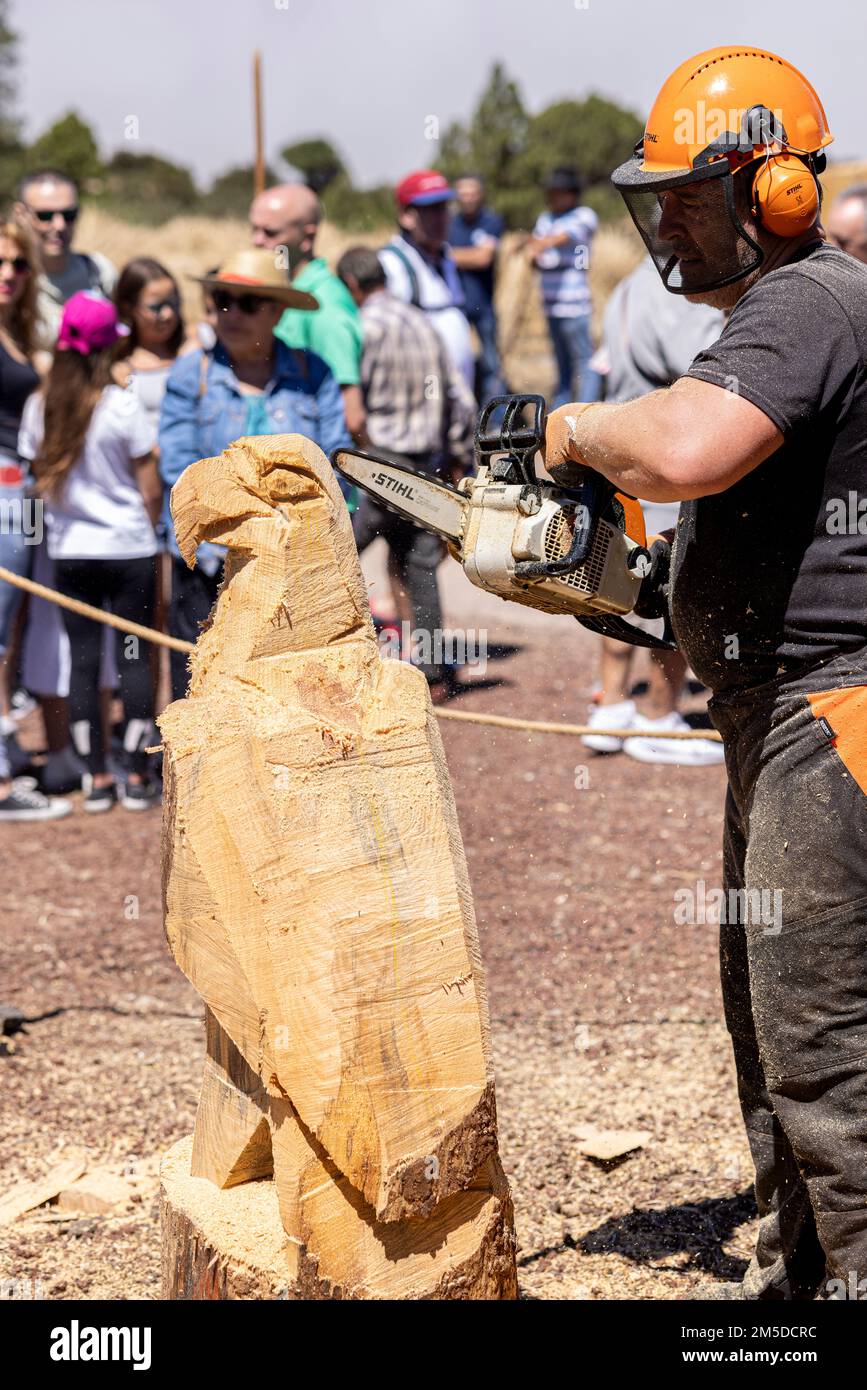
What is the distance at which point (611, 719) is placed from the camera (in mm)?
6590

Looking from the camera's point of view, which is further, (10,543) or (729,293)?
(10,543)

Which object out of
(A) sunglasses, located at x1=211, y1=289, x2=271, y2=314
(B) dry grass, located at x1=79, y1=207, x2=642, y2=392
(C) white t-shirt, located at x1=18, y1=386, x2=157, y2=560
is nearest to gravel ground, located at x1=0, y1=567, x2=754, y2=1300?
(C) white t-shirt, located at x1=18, y1=386, x2=157, y2=560

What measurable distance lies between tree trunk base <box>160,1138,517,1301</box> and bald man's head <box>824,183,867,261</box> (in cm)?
576

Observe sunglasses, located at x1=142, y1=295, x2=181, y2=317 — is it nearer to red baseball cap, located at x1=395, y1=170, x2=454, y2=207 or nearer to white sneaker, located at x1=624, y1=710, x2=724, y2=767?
red baseball cap, located at x1=395, y1=170, x2=454, y2=207

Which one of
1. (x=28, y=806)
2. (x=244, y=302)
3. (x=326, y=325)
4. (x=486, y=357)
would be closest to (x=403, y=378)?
(x=326, y=325)

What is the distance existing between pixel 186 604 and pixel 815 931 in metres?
3.56

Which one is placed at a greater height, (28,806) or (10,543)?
(10,543)

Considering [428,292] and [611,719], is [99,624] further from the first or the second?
[428,292]

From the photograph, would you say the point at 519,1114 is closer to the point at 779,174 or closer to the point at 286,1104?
the point at 286,1104

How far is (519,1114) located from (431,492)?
1798 mm

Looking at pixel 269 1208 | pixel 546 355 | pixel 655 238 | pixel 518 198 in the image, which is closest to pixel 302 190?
pixel 655 238

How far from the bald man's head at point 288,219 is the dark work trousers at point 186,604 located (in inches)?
56.2

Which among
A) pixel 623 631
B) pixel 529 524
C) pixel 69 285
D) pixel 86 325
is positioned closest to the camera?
pixel 529 524
